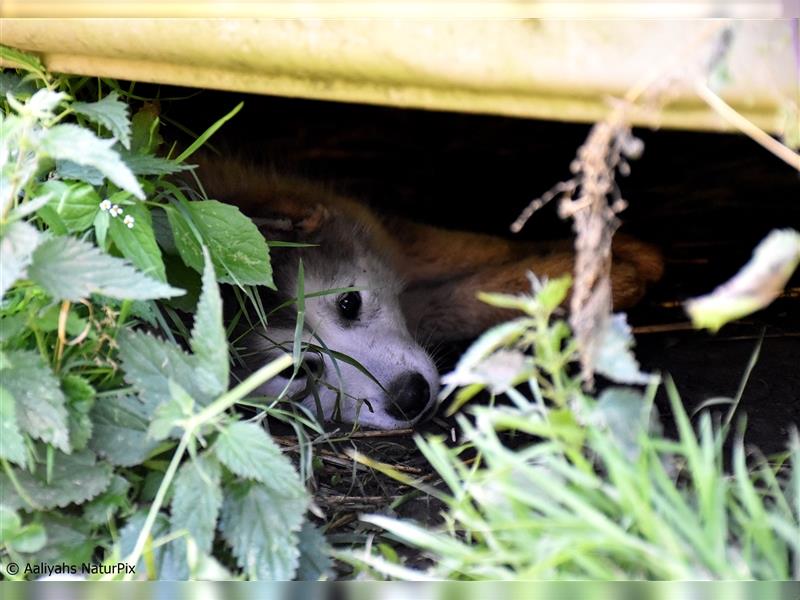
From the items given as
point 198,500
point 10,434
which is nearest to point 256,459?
point 198,500

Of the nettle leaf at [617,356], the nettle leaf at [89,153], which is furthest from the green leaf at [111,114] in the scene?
the nettle leaf at [617,356]

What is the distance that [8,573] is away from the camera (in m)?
1.79

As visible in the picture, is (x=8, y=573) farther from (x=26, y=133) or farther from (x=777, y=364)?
(x=777, y=364)

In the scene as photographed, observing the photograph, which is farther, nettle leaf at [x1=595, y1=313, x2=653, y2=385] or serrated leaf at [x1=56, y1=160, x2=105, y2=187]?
serrated leaf at [x1=56, y1=160, x2=105, y2=187]

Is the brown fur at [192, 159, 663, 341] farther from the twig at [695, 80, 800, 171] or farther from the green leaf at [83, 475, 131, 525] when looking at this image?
the twig at [695, 80, 800, 171]

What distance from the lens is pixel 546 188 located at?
4.38 m

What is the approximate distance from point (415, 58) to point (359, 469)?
1188mm

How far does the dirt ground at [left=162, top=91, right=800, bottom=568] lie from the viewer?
2.74 metres

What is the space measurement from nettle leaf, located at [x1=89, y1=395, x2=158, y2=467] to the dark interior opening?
49.2 inches

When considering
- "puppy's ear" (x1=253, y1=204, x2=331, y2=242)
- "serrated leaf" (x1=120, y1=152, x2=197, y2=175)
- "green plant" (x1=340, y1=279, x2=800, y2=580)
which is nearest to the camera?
"green plant" (x1=340, y1=279, x2=800, y2=580)

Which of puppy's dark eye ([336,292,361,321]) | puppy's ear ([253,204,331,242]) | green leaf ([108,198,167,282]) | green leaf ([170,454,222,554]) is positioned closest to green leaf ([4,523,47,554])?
green leaf ([170,454,222,554])

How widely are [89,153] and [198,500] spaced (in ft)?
2.27

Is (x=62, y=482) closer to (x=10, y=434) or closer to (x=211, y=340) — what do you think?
(x=10, y=434)

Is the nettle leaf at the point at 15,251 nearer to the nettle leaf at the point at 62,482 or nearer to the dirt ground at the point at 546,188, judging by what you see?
the nettle leaf at the point at 62,482
